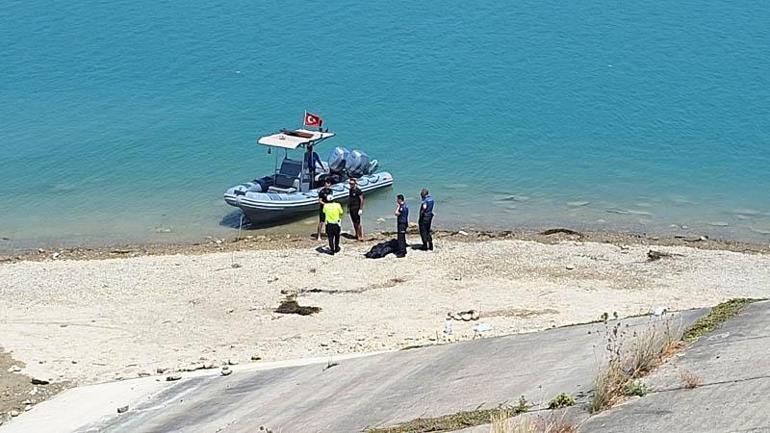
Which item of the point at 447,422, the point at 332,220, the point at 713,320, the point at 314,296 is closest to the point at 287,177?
the point at 332,220

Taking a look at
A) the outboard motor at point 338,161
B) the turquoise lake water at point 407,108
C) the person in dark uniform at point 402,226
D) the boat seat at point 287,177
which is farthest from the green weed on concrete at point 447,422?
the outboard motor at point 338,161

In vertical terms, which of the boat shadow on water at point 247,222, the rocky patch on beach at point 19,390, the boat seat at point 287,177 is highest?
the boat seat at point 287,177

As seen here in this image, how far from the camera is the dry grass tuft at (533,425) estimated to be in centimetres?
914

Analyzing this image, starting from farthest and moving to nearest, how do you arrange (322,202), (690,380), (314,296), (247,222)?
(247,222), (322,202), (314,296), (690,380)

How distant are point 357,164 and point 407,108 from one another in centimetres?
1230

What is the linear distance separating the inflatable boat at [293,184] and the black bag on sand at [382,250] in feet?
12.5

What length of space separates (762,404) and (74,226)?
69.7ft

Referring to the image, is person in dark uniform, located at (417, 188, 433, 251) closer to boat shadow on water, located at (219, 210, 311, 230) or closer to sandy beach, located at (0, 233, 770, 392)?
sandy beach, located at (0, 233, 770, 392)

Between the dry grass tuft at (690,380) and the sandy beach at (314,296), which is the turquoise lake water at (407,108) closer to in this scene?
the sandy beach at (314,296)

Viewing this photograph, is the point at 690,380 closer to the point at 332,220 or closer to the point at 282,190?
the point at 332,220

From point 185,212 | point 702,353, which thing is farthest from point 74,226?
point 702,353

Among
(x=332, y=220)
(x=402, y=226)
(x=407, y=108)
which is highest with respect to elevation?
(x=407, y=108)

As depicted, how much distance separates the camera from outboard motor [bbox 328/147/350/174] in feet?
93.5

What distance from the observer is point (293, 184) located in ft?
89.8
